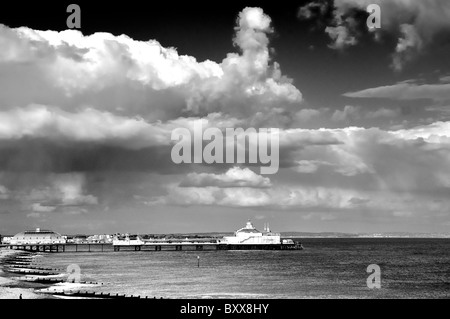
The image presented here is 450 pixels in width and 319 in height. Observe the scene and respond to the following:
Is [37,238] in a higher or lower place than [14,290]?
higher

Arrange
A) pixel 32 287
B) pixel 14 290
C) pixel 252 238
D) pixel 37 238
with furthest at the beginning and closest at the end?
pixel 37 238 < pixel 252 238 < pixel 32 287 < pixel 14 290

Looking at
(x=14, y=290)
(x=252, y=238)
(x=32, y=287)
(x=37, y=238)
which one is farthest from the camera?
(x=37, y=238)

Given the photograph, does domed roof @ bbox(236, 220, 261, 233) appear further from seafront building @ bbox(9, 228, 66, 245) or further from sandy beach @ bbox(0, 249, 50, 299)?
sandy beach @ bbox(0, 249, 50, 299)

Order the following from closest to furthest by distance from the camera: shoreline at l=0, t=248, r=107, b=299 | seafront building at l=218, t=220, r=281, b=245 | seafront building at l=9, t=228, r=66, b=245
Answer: shoreline at l=0, t=248, r=107, b=299
seafront building at l=218, t=220, r=281, b=245
seafront building at l=9, t=228, r=66, b=245

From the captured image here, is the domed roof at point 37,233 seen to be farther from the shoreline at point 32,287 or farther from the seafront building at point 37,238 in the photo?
the shoreline at point 32,287

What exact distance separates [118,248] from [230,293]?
107 meters

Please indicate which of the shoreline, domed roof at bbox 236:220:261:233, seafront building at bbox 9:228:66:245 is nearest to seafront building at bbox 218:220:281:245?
domed roof at bbox 236:220:261:233

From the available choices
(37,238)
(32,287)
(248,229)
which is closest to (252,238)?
(248,229)

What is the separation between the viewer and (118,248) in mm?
156250

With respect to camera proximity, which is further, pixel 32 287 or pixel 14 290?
pixel 32 287

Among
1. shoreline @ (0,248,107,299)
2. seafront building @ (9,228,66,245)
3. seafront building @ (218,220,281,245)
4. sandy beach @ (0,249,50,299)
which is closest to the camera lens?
sandy beach @ (0,249,50,299)

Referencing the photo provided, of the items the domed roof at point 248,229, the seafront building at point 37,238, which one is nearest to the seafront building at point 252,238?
the domed roof at point 248,229

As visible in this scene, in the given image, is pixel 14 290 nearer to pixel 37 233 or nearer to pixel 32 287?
pixel 32 287
